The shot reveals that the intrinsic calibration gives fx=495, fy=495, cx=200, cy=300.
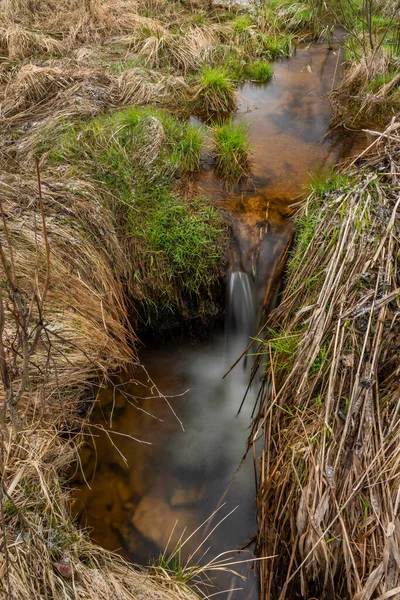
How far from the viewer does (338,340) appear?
8.83ft

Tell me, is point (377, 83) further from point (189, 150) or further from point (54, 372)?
point (54, 372)

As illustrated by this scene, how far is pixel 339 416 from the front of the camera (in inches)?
99.3

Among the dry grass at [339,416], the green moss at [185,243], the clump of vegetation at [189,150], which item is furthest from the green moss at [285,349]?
the clump of vegetation at [189,150]

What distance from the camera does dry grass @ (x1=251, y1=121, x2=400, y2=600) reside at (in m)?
2.24

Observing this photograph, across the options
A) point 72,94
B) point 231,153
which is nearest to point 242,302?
point 231,153

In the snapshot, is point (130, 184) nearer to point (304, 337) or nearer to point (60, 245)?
point (60, 245)

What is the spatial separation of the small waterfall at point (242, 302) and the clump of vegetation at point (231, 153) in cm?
106

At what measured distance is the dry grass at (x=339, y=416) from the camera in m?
2.24

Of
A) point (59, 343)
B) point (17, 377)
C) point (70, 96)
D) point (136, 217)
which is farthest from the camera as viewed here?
point (70, 96)

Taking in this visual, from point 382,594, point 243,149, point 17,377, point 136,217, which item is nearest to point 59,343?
point 17,377

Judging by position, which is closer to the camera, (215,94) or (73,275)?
(73,275)

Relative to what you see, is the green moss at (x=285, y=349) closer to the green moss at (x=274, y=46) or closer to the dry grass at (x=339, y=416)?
the dry grass at (x=339, y=416)

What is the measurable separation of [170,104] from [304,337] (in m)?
3.49

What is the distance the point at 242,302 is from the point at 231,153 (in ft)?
4.80
